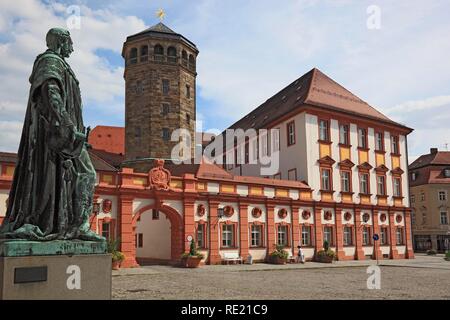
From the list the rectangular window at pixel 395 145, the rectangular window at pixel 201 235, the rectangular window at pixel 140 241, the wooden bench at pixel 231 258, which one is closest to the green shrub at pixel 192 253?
the rectangular window at pixel 201 235

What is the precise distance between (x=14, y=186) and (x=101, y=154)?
38.9 metres

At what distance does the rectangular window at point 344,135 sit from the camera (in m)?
34.7

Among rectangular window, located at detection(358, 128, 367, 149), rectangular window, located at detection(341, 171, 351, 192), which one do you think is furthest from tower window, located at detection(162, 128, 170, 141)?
rectangular window, located at detection(358, 128, 367, 149)

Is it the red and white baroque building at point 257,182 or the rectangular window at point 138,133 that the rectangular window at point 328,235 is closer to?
the red and white baroque building at point 257,182

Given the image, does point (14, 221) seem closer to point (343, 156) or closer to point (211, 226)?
point (211, 226)

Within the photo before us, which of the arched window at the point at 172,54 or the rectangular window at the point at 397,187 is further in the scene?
the rectangular window at the point at 397,187

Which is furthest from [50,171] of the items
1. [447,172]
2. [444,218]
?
[447,172]

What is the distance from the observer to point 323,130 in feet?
111

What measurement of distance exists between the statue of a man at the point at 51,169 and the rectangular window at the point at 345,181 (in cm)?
3053

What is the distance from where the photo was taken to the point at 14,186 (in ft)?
18.0

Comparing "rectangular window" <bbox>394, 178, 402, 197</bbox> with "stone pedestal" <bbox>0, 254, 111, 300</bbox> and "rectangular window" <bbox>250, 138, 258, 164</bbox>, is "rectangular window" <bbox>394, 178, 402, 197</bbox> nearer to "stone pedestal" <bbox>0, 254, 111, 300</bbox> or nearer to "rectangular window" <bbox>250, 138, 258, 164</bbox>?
"rectangular window" <bbox>250, 138, 258, 164</bbox>

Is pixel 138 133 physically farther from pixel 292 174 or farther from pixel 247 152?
pixel 292 174

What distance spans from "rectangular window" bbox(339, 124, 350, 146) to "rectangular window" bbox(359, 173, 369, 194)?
9.79ft
